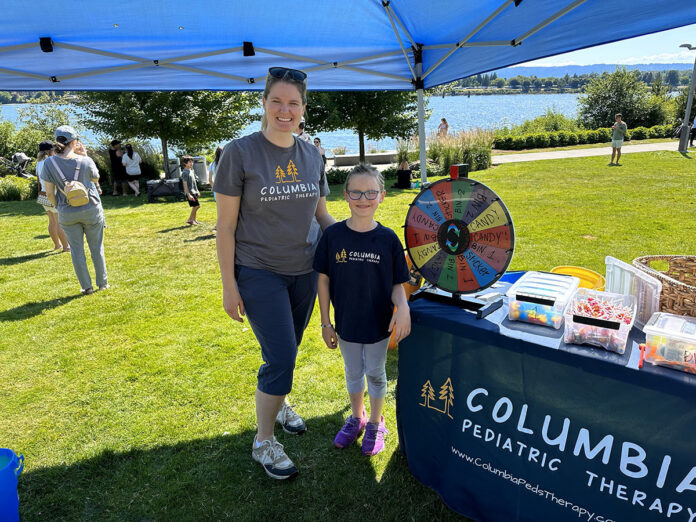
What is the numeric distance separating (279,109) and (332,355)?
98.1 inches

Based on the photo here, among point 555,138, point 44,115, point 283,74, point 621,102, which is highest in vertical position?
point 44,115

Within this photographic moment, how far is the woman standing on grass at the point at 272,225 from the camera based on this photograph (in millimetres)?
2160

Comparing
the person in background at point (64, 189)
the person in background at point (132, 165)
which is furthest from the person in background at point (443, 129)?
the person in background at point (64, 189)

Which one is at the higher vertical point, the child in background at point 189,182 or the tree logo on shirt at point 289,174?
the tree logo on shirt at point 289,174

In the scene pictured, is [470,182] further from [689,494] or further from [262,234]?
[689,494]

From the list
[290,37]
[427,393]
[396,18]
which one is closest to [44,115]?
[290,37]

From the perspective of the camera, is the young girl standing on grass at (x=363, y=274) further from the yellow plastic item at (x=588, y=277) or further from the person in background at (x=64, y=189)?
the person in background at (x=64, y=189)

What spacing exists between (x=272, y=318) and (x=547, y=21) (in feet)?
7.93

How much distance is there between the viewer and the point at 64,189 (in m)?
5.18

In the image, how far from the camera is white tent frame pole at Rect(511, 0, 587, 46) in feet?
8.10

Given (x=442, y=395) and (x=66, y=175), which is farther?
(x=66, y=175)

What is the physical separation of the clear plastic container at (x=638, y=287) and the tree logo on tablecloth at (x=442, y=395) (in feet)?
2.98

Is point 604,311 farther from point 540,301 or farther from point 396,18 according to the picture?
point 396,18

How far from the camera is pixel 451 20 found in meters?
3.15
